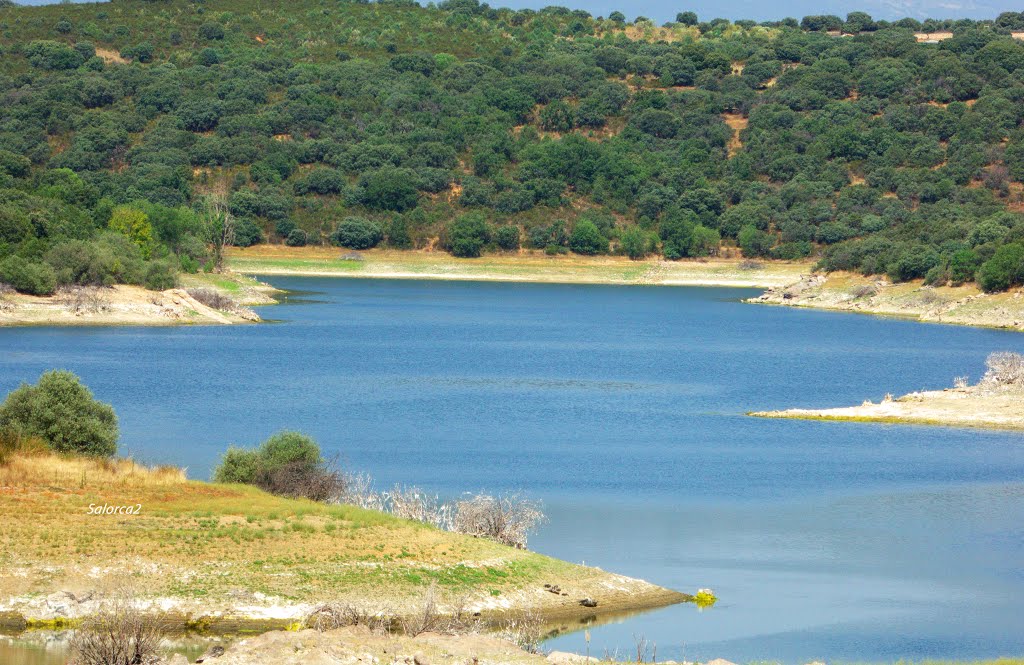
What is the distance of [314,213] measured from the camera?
143 metres

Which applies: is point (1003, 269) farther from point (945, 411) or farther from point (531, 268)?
point (531, 268)

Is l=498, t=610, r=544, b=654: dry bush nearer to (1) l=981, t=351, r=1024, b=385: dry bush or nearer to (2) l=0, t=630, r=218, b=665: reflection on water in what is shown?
(2) l=0, t=630, r=218, b=665: reflection on water

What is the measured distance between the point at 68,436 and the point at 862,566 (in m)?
15.3

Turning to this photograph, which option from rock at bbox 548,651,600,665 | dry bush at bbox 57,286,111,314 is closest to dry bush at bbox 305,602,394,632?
rock at bbox 548,651,600,665

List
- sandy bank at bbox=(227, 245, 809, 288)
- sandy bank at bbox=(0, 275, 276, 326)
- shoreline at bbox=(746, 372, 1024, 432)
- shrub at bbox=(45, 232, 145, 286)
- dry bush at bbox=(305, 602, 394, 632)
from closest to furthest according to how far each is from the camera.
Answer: dry bush at bbox=(305, 602, 394, 632)
shoreline at bbox=(746, 372, 1024, 432)
sandy bank at bbox=(0, 275, 276, 326)
shrub at bbox=(45, 232, 145, 286)
sandy bank at bbox=(227, 245, 809, 288)

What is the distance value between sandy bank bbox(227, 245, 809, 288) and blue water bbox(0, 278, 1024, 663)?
4795 cm

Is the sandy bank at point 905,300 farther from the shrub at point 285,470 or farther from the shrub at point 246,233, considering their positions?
the shrub at point 285,470

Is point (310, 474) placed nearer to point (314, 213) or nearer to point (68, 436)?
point (68, 436)

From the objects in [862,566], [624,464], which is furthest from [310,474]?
[624,464]

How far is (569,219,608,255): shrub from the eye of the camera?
464 ft

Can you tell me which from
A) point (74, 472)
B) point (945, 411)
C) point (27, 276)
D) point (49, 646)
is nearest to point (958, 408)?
point (945, 411)

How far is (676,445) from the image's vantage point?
44.1 metres

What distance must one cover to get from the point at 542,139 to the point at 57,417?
137724mm

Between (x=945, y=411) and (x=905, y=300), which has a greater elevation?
(x=945, y=411)
